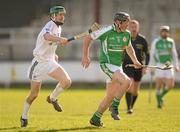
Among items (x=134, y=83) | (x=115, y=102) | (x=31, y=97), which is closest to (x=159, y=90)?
(x=134, y=83)

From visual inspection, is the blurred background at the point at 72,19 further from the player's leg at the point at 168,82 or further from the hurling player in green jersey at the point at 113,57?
the hurling player in green jersey at the point at 113,57

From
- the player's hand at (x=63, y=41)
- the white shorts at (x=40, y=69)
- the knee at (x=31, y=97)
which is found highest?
the player's hand at (x=63, y=41)

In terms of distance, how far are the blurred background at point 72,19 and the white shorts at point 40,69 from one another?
23.1 metres

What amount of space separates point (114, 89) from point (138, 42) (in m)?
5.56

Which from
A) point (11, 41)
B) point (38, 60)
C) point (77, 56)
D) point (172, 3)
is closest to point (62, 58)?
point (77, 56)

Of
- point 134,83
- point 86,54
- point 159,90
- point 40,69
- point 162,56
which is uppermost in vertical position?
point 86,54

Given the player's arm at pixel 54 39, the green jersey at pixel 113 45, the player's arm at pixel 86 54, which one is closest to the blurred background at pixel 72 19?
the green jersey at pixel 113 45

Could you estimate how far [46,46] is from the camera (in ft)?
47.3

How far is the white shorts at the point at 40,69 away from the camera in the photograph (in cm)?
1436

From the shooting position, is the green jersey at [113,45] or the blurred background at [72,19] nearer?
the green jersey at [113,45]

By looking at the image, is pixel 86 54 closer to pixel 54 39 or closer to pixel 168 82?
pixel 54 39

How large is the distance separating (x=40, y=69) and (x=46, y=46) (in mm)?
483

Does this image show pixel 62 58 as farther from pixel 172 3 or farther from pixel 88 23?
pixel 172 3

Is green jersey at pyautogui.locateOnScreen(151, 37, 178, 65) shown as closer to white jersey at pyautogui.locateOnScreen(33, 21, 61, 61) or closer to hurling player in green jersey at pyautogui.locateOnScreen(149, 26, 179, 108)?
hurling player in green jersey at pyautogui.locateOnScreen(149, 26, 179, 108)
